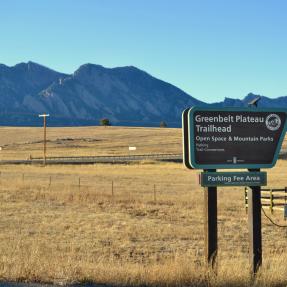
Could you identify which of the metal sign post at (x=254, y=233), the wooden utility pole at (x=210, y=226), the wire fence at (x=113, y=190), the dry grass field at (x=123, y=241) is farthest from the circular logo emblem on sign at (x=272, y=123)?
the wire fence at (x=113, y=190)

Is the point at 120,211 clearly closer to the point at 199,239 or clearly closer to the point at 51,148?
the point at 199,239

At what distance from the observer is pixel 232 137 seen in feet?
29.2

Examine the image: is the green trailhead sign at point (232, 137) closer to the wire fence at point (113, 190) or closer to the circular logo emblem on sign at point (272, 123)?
the circular logo emblem on sign at point (272, 123)

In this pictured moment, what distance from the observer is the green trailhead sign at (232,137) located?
869cm

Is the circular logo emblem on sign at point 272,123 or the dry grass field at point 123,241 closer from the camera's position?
the dry grass field at point 123,241

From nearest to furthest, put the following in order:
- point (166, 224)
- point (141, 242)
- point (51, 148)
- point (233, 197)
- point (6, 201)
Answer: point (141, 242)
point (166, 224)
point (6, 201)
point (233, 197)
point (51, 148)

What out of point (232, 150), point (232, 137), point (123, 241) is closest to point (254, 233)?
point (232, 150)

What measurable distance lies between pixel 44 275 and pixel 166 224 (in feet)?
40.0

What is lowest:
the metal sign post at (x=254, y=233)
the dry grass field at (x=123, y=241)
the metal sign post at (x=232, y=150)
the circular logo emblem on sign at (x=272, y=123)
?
the dry grass field at (x=123, y=241)

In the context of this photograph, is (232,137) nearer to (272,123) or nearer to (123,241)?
(272,123)

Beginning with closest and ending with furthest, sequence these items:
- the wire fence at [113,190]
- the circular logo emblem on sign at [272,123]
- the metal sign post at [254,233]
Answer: the metal sign post at [254,233], the circular logo emblem on sign at [272,123], the wire fence at [113,190]

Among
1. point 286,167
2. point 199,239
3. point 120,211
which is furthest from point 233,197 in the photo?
point 286,167

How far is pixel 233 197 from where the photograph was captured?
32062 mm

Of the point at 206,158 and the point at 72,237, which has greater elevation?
the point at 206,158
